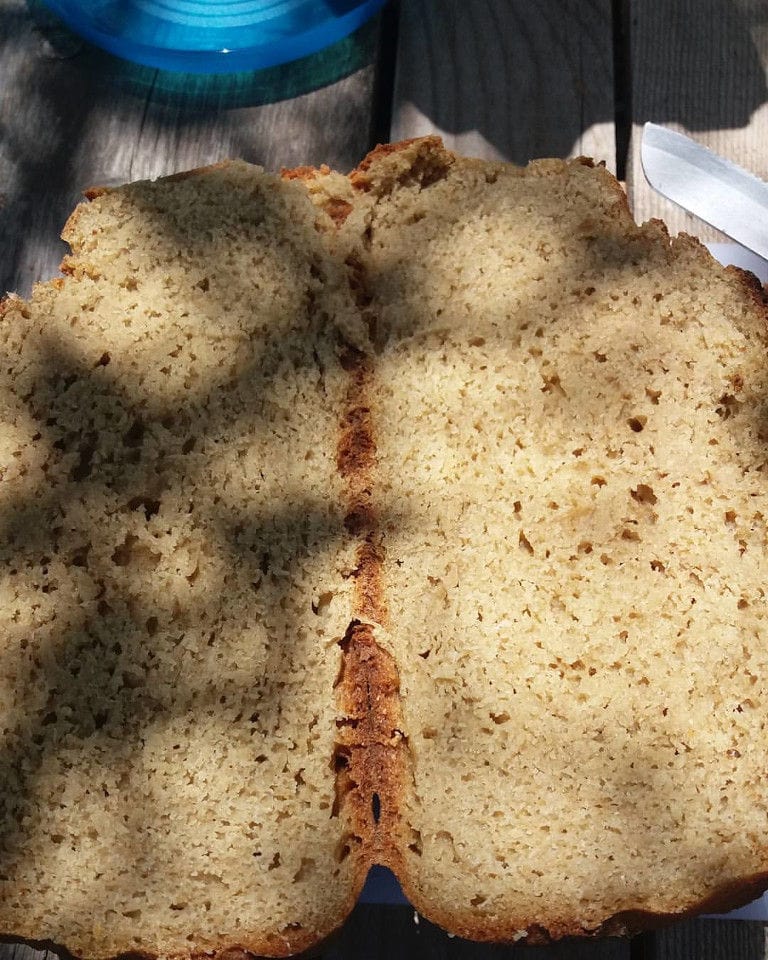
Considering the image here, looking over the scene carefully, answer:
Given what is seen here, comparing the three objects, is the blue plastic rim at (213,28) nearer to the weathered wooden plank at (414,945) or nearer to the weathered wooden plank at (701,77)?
the weathered wooden plank at (701,77)

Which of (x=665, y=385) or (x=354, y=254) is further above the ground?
(x=354, y=254)

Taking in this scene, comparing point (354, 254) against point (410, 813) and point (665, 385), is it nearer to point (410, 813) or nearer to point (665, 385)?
point (665, 385)

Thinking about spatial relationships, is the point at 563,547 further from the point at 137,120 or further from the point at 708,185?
the point at 137,120

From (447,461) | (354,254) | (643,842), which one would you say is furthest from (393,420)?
(643,842)

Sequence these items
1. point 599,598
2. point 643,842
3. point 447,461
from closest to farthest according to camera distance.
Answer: point 643,842 → point 599,598 → point 447,461

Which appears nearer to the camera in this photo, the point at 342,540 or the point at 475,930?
the point at 475,930

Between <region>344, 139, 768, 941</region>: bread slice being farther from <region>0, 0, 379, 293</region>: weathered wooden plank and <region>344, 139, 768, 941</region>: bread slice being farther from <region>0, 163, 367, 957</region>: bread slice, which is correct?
<region>0, 0, 379, 293</region>: weathered wooden plank

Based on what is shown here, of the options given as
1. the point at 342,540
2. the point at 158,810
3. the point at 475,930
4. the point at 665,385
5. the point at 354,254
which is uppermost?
the point at 354,254

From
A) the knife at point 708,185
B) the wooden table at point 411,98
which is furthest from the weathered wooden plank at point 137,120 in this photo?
the knife at point 708,185
